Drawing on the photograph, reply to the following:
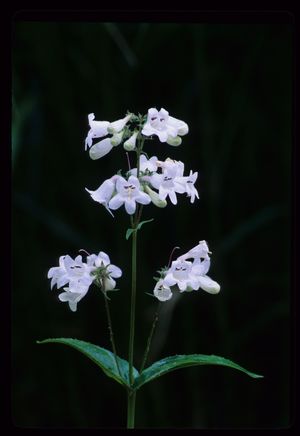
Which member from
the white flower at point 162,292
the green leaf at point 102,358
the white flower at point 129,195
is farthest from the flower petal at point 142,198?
the green leaf at point 102,358

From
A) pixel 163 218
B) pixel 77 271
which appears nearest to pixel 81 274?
pixel 77 271

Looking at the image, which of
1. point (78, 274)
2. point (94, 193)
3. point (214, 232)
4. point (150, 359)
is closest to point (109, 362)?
point (78, 274)

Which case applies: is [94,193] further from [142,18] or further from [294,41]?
[294,41]

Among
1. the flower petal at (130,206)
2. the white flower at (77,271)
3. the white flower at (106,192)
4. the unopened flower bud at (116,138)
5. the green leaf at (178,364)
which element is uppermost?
the unopened flower bud at (116,138)

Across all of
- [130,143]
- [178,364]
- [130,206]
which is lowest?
[178,364]

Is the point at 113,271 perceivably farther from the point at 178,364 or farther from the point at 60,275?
the point at 178,364

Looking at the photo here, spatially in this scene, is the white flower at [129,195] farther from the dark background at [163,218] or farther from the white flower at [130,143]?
the dark background at [163,218]
